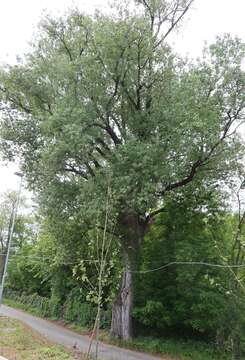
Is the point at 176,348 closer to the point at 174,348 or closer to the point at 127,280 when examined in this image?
the point at 174,348

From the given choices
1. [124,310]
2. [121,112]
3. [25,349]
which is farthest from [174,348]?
[121,112]

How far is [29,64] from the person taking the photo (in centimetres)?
1374

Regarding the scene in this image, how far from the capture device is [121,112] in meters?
13.9

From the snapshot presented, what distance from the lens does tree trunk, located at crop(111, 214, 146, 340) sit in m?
14.7

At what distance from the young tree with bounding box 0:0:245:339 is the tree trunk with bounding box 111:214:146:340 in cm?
8

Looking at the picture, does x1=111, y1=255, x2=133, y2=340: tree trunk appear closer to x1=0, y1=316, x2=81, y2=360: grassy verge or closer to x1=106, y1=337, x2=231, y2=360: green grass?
x1=106, y1=337, x2=231, y2=360: green grass

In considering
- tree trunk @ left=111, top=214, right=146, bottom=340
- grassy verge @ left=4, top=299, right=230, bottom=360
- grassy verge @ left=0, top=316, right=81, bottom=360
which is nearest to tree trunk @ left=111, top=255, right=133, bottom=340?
tree trunk @ left=111, top=214, right=146, bottom=340

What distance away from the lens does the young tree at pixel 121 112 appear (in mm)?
11680

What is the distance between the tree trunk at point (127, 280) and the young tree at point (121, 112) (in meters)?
0.08

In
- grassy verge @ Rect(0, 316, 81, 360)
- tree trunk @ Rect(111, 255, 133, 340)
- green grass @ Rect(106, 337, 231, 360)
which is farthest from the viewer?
tree trunk @ Rect(111, 255, 133, 340)

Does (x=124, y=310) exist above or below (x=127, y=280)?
below

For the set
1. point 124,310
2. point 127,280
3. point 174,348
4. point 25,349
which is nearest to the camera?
point 25,349

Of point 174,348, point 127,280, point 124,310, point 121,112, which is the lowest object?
point 174,348

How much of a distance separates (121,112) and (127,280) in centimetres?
705
